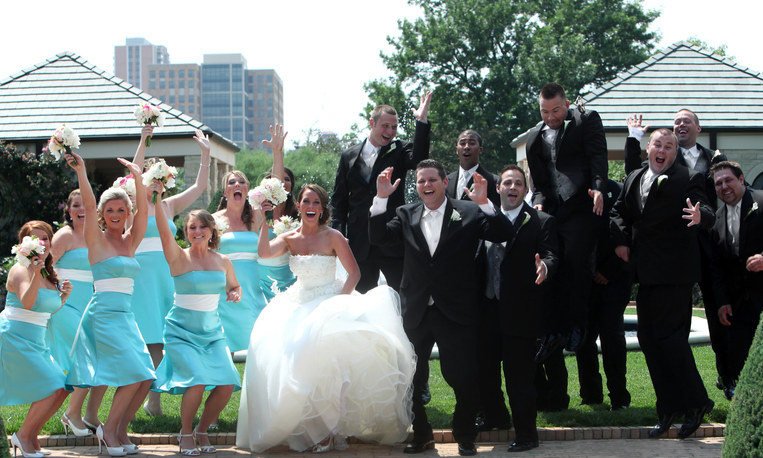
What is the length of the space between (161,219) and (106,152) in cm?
1570

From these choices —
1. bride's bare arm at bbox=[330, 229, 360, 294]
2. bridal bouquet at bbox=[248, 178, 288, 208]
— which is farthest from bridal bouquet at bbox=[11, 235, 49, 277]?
bride's bare arm at bbox=[330, 229, 360, 294]

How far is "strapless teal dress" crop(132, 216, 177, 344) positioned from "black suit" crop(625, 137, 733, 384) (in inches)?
180

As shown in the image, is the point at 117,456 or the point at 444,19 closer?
the point at 117,456

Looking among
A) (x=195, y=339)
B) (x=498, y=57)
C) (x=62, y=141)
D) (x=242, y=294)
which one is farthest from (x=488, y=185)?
(x=498, y=57)

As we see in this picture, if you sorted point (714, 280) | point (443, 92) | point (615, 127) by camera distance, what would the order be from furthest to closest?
point (443, 92), point (615, 127), point (714, 280)

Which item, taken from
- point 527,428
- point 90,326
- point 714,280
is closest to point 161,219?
point 90,326

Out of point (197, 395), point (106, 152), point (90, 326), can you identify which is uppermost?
point (106, 152)

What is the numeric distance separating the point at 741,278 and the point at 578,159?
6.06 ft

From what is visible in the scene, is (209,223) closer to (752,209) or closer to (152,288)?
(152,288)

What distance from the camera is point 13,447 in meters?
6.58

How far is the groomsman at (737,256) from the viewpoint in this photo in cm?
739

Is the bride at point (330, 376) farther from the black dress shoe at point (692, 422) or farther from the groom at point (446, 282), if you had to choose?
the black dress shoe at point (692, 422)

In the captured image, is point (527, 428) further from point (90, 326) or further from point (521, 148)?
point (521, 148)

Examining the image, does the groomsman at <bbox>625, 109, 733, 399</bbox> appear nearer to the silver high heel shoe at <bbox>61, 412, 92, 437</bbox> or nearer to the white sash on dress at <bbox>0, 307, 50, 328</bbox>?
the white sash on dress at <bbox>0, 307, 50, 328</bbox>
